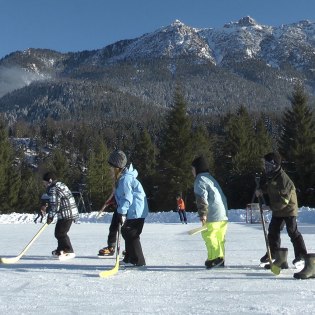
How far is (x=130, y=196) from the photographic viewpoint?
690cm

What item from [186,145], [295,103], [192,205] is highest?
[295,103]

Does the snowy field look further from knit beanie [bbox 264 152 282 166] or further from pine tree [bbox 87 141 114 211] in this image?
pine tree [bbox 87 141 114 211]

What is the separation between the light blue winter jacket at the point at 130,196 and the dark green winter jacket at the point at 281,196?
1.88m

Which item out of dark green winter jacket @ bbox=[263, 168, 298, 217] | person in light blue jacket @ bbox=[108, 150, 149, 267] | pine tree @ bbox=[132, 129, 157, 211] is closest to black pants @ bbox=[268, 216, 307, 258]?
dark green winter jacket @ bbox=[263, 168, 298, 217]

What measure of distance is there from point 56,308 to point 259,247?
20.3ft

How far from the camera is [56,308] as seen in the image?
4727mm

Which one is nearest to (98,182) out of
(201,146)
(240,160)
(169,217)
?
(201,146)

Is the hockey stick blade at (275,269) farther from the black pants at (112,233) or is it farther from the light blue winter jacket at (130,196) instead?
the black pants at (112,233)

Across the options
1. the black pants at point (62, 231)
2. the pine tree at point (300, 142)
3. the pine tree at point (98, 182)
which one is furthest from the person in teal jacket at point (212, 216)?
the pine tree at point (98, 182)

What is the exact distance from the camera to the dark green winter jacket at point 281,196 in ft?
22.1

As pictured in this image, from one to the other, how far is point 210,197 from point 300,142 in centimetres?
3672

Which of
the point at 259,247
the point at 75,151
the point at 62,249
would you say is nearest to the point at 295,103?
the point at 259,247

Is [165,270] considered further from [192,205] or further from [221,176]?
[221,176]

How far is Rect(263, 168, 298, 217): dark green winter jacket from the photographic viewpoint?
6.74 meters
